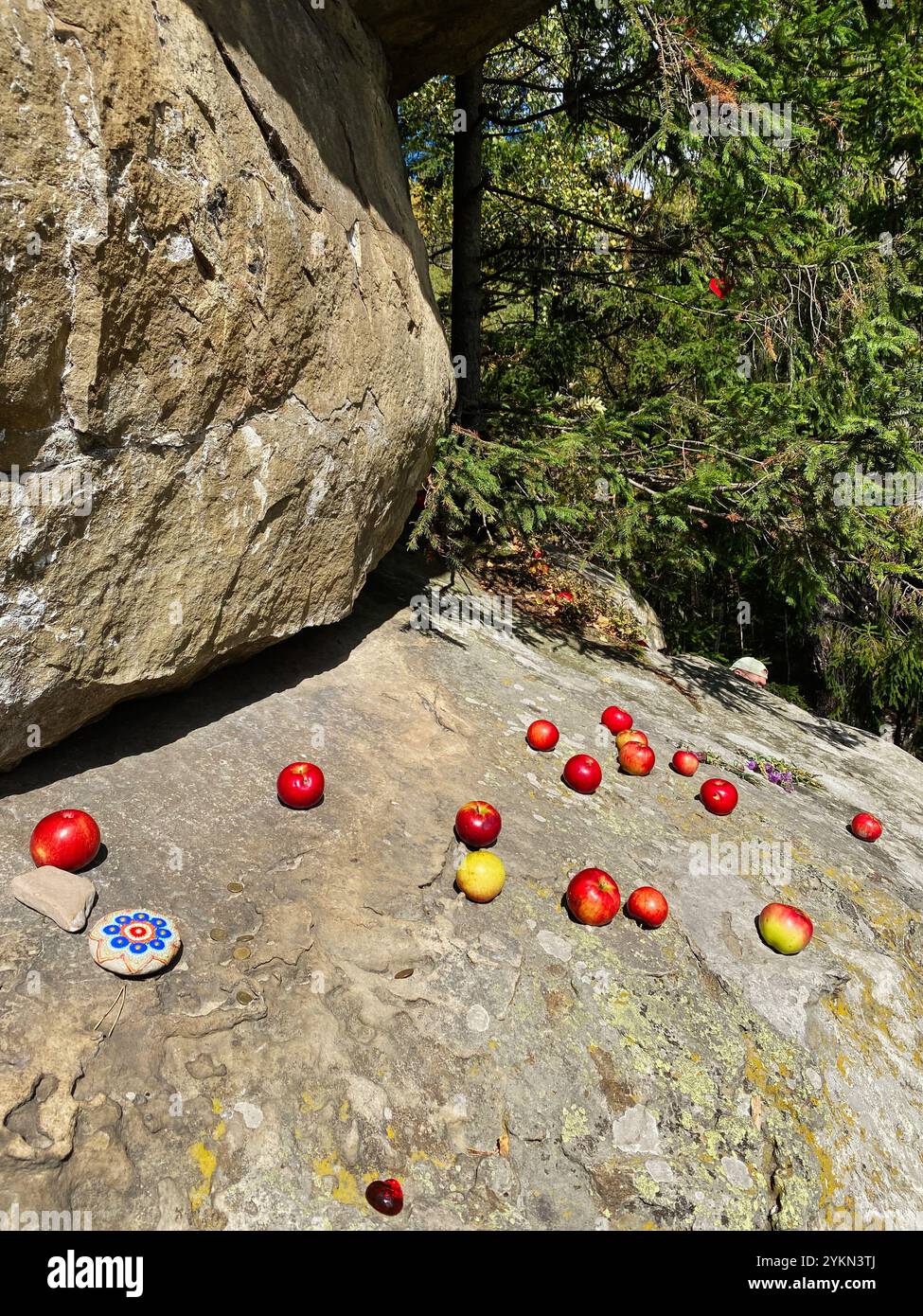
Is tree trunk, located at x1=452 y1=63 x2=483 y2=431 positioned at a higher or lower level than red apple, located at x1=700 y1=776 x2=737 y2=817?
higher

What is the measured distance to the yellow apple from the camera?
3299mm

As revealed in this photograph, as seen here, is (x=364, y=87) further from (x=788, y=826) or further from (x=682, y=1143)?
(x=682, y=1143)

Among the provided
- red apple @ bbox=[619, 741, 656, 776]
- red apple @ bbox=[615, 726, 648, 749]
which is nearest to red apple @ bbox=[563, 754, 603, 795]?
red apple @ bbox=[619, 741, 656, 776]

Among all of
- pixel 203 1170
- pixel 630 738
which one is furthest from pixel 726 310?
pixel 203 1170

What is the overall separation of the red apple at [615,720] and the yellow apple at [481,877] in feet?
5.69

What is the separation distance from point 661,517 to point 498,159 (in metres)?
5.26

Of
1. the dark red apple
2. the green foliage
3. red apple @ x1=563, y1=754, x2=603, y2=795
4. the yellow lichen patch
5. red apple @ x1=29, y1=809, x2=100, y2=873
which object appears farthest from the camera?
the green foliage

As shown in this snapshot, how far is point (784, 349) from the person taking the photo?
578cm

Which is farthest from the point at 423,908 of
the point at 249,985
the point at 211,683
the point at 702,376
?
the point at 702,376

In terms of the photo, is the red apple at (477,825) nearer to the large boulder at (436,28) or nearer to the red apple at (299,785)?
the red apple at (299,785)

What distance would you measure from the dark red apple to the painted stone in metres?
0.96

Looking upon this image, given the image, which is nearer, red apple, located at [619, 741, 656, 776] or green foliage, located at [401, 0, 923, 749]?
red apple, located at [619, 741, 656, 776]

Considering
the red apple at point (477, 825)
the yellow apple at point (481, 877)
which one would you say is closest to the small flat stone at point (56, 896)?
the yellow apple at point (481, 877)

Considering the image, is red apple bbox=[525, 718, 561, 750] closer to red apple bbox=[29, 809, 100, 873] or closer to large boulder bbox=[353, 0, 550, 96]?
red apple bbox=[29, 809, 100, 873]
